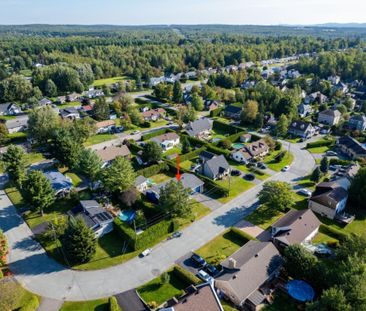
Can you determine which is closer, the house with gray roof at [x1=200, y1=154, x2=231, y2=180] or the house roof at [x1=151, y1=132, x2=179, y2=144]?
the house with gray roof at [x1=200, y1=154, x2=231, y2=180]

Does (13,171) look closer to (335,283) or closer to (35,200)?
(35,200)

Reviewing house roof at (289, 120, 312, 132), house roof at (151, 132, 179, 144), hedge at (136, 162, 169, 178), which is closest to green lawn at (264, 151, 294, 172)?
house roof at (289, 120, 312, 132)

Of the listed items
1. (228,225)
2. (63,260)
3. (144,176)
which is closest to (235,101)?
(144,176)

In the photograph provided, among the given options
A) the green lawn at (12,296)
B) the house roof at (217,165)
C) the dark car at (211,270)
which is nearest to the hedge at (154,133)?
the house roof at (217,165)

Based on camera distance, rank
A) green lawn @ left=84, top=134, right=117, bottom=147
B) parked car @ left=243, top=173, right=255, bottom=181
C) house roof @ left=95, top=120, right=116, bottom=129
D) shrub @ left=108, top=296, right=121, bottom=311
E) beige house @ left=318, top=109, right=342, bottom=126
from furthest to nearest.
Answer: beige house @ left=318, top=109, right=342, bottom=126, house roof @ left=95, top=120, right=116, bottom=129, green lawn @ left=84, top=134, right=117, bottom=147, parked car @ left=243, top=173, right=255, bottom=181, shrub @ left=108, top=296, right=121, bottom=311

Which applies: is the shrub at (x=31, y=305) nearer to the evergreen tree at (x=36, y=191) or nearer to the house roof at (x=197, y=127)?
the evergreen tree at (x=36, y=191)

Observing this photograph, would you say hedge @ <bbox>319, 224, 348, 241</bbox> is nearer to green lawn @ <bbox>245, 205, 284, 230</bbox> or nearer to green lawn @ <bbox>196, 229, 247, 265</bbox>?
green lawn @ <bbox>245, 205, 284, 230</bbox>

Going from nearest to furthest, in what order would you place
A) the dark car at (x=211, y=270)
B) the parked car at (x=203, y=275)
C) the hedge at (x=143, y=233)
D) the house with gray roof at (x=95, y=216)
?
1. the parked car at (x=203, y=275)
2. the dark car at (x=211, y=270)
3. the hedge at (x=143, y=233)
4. the house with gray roof at (x=95, y=216)
